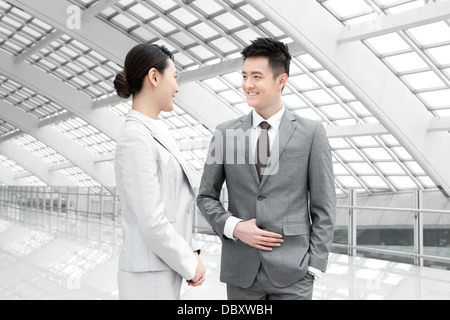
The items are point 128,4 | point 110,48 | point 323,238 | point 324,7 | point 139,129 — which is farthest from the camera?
point 110,48

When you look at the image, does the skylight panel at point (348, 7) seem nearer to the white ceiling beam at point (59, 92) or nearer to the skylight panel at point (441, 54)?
the skylight panel at point (441, 54)

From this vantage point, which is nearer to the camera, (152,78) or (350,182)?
(152,78)

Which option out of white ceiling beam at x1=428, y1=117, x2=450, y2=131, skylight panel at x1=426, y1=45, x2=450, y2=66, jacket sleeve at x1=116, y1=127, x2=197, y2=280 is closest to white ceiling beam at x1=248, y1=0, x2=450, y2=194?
white ceiling beam at x1=428, y1=117, x2=450, y2=131

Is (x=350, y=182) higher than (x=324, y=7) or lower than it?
lower

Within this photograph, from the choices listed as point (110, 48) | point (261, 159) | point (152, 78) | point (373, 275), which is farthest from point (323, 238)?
point (110, 48)

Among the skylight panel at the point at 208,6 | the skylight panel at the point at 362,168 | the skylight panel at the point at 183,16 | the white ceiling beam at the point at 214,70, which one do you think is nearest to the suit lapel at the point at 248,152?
the white ceiling beam at the point at 214,70

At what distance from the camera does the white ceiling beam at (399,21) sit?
569 inches

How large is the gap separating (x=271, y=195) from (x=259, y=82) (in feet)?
1.70

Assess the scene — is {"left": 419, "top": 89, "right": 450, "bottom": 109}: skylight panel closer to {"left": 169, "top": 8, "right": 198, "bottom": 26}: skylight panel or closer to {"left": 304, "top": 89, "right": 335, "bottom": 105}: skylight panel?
{"left": 304, "top": 89, "right": 335, "bottom": 105}: skylight panel

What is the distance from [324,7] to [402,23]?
3381 mm

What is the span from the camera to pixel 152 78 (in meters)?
2.29

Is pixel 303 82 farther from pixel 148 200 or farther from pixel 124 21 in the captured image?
pixel 148 200

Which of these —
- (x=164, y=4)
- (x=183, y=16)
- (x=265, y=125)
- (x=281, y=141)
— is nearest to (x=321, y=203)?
(x=281, y=141)
